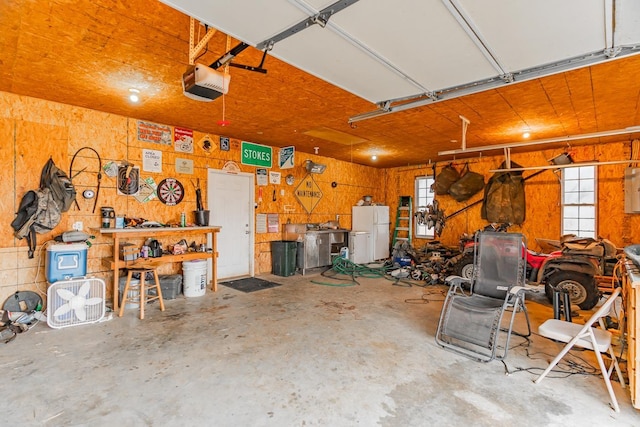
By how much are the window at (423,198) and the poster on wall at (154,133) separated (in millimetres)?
6739

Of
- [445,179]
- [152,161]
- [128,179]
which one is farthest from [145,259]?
[445,179]

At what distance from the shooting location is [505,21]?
1.90 meters

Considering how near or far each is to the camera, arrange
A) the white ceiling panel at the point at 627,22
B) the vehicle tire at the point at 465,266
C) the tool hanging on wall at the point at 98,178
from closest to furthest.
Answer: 1. the white ceiling panel at the point at 627,22
2. the tool hanging on wall at the point at 98,178
3. the vehicle tire at the point at 465,266

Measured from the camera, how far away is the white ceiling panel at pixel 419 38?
183 cm

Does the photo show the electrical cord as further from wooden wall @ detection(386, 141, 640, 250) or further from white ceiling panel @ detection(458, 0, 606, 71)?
white ceiling panel @ detection(458, 0, 606, 71)

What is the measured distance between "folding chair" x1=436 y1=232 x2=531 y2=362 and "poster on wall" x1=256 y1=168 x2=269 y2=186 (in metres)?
4.36

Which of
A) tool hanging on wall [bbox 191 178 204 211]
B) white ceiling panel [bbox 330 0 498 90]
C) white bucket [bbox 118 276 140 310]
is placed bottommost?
white bucket [bbox 118 276 140 310]

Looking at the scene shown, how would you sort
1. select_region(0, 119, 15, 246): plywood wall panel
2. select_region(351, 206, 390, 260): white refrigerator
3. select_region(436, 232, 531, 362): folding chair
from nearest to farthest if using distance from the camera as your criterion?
select_region(436, 232, 531, 362): folding chair
select_region(0, 119, 15, 246): plywood wall panel
select_region(351, 206, 390, 260): white refrigerator

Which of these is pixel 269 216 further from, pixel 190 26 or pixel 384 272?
pixel 190 26

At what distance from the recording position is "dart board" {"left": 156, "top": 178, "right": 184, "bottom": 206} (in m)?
5.21

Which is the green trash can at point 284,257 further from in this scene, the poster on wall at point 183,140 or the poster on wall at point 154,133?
the poster on wall at point 154,133

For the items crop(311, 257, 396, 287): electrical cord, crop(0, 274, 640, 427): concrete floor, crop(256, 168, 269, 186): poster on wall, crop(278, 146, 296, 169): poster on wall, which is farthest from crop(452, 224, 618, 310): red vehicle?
crop(256, 168, 269, 186): poster on wall

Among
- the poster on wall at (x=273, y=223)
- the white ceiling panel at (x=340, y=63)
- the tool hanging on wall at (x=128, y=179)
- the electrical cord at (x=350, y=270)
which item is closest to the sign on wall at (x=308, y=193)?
the poster on wall at (x=273, y=223)

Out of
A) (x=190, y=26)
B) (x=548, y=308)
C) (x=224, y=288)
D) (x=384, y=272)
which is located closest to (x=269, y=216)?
(x=224, y=288)
